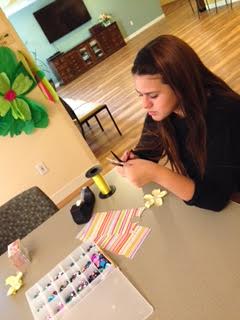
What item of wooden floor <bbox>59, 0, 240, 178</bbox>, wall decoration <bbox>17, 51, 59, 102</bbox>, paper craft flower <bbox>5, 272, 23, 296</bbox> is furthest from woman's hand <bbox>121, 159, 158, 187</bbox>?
wooden floor <bbox>59, 0, 240, 178</bbox>

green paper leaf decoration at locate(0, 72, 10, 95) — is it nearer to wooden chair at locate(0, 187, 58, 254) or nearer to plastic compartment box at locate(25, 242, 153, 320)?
wooden chair at locate(0, 187, 58, 254)

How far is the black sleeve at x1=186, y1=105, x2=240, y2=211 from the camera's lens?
0.97 metres

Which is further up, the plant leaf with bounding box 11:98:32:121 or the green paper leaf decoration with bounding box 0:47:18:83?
the green paper leaf decoration with bounding box 0:47:18:83

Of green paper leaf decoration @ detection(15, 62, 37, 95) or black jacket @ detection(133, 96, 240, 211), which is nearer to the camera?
black jacket @ detection(133, 96, 240, 211)

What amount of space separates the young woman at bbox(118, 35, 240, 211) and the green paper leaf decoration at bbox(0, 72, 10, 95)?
1833 mm

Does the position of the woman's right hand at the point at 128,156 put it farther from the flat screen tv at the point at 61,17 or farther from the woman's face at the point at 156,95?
the flat screen tv at the point at 61,17

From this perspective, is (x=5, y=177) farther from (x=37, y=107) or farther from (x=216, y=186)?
(x=216, y=186)

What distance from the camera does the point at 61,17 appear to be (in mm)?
7848

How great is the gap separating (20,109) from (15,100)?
0.27ft

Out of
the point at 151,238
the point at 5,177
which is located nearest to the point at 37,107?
the point at 5,177

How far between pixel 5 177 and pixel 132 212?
2.04 meters

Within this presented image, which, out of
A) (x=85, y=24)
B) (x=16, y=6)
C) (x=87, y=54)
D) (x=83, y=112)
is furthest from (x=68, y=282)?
(x=85, y=24)

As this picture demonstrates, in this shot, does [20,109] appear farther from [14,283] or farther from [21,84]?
[14,283]

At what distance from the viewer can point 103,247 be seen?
1.11 metres
